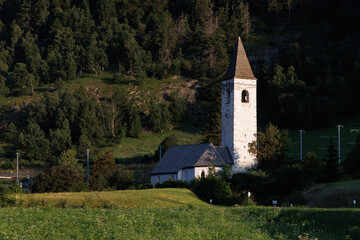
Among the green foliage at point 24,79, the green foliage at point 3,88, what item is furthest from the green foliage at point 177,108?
the green foliage at point 3,88

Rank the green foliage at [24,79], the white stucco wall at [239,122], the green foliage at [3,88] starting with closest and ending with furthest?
the white stucco wall at [239,122] < the green foliage at [3,88] < the green foliage at [24,79]

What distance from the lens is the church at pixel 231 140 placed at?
7125 centimetres

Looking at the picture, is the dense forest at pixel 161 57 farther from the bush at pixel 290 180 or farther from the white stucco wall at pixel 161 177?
the bush at pixel 290 180

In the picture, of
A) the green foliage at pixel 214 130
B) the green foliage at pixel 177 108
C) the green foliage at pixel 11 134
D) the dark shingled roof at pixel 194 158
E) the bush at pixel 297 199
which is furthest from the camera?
the green foliage at pixel 177 108

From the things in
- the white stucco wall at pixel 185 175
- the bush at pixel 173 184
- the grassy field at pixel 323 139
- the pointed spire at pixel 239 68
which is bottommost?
the bush at pixel 173 184

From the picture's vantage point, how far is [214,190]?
194 feet

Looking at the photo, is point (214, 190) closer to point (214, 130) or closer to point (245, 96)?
point (245, 96)

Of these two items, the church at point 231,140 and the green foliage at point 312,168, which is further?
the church at point 231,140

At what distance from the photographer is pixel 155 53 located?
479 feet

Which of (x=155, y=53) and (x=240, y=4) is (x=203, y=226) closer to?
(x=155, y=53)

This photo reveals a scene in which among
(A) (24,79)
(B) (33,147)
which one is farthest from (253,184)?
(A) (24,79)

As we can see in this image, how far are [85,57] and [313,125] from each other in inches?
2334

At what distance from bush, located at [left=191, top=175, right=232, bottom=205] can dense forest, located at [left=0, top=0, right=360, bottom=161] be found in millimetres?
28574

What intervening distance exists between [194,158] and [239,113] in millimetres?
8761
